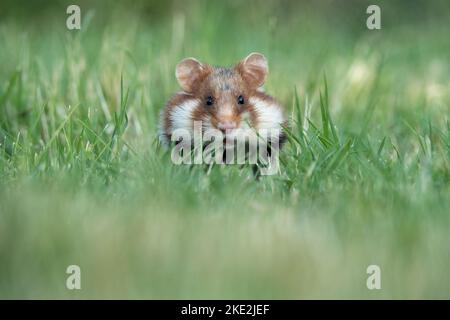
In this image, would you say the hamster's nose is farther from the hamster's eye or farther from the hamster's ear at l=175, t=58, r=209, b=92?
the hamster's ear at l=175, t=58, r=209, b=92

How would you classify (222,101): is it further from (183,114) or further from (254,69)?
(254,69)

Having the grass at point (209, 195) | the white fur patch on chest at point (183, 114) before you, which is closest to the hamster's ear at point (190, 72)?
the white fur patch on chest at point (183, 114)

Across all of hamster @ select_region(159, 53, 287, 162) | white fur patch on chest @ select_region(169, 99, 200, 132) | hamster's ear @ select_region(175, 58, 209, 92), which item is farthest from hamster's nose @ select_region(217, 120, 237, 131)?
hamster's ear @ select_region(175, 58, 209, 92)

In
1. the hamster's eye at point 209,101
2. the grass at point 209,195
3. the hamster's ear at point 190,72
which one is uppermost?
the hamster's ear at point 190,72

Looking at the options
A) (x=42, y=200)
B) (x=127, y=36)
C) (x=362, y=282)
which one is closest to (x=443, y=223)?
(x=362, y=282)

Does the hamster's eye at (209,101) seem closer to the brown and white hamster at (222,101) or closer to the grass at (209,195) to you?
the brown and white hamster at (222,101)

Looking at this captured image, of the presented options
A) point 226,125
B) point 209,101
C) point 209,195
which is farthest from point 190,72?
point 209,195

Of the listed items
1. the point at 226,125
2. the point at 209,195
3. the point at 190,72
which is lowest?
the point at 209,195
